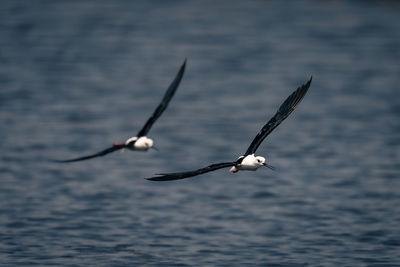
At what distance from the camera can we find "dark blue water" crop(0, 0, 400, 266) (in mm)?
20781

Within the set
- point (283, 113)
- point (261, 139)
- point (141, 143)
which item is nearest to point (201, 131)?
point (141, 143)

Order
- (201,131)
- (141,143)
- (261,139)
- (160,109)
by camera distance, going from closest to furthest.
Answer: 1. (261,139)
2. (141,143)
3. (160,109)
4. (201,131)

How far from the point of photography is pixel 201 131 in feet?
103

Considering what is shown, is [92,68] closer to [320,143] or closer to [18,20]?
[18,20]

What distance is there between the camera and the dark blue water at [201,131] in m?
20.8

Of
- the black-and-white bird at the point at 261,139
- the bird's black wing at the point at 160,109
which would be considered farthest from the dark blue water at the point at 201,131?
the black-and-white bird at the point at 261,139

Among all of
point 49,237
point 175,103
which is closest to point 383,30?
point 175,103

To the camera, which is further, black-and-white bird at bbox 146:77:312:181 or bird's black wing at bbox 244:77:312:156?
bird's black wing at bbox 244:77:312:156

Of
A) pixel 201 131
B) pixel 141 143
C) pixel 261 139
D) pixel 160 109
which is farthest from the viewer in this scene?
pixel 201 131

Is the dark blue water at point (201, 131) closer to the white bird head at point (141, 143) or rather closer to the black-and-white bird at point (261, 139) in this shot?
the white bird head at point (141, 143)

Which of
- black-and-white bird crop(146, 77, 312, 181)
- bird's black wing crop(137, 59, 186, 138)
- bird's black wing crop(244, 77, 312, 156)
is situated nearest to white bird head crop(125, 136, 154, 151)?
bird's black wing crop(137, 59, 186, 138)

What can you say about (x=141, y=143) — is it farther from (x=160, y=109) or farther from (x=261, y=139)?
(x=261, y=139)

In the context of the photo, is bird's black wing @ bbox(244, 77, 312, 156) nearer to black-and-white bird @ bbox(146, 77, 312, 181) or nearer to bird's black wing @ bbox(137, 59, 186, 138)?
black-and-white bird @ bbox(146, 77, 312, 181)

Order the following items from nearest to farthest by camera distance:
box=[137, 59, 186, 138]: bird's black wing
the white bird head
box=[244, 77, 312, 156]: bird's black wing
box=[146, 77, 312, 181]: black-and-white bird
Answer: box=[146, 77, 312, 181]: black-and-white bird, box=[244, 77, 312, 156]: bird's black wing, the white bird head, box=[137, 59, 186, 138]: bird's black wing
